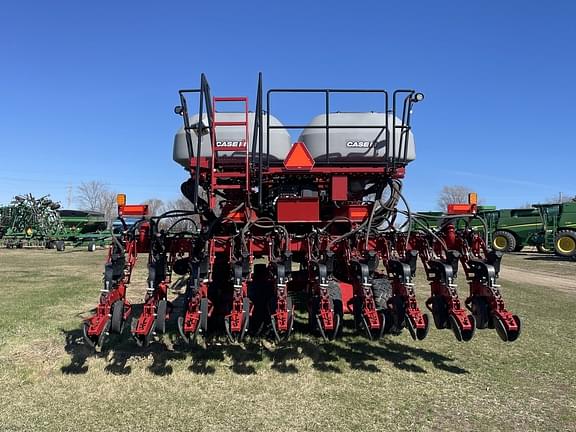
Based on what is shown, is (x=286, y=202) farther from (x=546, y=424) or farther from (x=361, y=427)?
(x=546, y=424)

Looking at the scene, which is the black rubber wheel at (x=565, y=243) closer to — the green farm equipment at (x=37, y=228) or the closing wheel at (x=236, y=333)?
the closing wheel at (x=236, y=333)

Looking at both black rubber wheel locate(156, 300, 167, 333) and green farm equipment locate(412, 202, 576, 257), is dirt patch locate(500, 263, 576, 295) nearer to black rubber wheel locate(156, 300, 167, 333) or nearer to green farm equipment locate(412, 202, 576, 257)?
green farm equipment locate(412, 202, 576, 257)

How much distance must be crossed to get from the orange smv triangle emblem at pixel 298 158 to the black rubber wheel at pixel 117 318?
7.75 ft

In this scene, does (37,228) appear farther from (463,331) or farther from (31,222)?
(463,331)

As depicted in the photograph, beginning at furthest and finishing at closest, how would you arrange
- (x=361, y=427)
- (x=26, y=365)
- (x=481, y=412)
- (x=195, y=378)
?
(x=26, y=365) < (x=195, y=378) < (x=481, y=412) < (x=361, y=427)

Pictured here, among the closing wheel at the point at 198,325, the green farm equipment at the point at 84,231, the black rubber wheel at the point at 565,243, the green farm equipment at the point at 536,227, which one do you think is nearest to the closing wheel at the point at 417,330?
the closing wheel at the point at 198,325

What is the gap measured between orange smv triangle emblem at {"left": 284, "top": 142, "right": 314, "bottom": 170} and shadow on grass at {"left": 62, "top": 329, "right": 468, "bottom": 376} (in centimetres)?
219

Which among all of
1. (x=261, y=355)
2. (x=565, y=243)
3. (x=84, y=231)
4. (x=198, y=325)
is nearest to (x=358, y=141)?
(x=261, y=355)

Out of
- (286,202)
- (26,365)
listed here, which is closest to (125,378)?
(26,365)

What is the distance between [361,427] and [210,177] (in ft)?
11.1

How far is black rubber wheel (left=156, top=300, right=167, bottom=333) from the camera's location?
15.6 feet

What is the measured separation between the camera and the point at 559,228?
2409 cm

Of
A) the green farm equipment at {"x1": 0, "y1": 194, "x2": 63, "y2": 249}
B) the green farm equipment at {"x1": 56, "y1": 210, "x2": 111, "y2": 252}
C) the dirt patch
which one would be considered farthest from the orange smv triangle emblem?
the green farm equipment at {"x1": 0, "y1": 194, "x2": 63, "y2": 249}

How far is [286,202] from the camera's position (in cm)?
598
